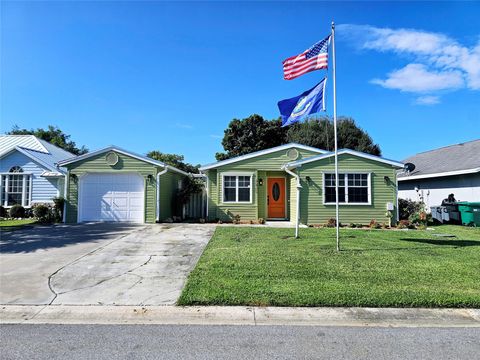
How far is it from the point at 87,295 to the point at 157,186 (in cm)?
1038

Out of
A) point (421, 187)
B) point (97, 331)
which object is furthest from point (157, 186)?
point (421, 187)

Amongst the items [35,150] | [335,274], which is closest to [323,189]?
[335,274]

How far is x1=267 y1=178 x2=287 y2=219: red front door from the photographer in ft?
57.0

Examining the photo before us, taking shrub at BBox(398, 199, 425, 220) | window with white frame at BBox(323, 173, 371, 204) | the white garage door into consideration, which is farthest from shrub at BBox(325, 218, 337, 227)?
the white garage door

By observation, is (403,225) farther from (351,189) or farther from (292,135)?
(292,135)

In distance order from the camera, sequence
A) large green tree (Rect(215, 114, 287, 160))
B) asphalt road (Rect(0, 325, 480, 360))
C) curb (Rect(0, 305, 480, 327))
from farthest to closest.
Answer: large green tree (Rect(215, 114, 287, 160)), curb (Rect(0, 305, 480, 327)), asphalt road (Rect(0, 325, 480, 360))

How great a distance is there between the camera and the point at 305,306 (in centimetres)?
475

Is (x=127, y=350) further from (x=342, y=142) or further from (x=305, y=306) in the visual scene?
(x=342, y=142)

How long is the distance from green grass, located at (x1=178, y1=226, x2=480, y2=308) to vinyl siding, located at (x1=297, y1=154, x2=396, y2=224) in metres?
5.13

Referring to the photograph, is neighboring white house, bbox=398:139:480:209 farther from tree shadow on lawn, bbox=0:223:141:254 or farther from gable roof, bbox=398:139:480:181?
tree shadow on lawn, bbox=0:223:141:254

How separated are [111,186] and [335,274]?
12.5m

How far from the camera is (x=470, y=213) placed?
15.2m

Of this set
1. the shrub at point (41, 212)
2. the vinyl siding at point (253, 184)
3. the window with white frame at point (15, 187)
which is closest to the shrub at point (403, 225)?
the vinyl siding at point (253, 184)

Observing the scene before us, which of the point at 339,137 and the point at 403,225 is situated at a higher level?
the point at 339,137
